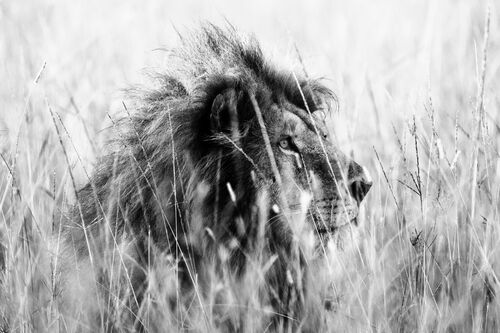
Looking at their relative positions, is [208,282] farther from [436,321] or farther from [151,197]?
[436,321]

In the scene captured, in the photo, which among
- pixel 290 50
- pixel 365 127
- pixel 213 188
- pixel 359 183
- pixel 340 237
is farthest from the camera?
pixel 365 127

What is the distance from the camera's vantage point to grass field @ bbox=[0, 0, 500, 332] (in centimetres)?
263

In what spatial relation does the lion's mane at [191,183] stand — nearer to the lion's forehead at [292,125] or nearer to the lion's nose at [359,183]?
the lion's forehead at [292,125]

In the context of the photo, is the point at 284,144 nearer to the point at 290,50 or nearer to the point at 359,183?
the point at 359,183

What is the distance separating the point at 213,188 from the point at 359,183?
0.60 m

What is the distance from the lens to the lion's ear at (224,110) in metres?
3.03

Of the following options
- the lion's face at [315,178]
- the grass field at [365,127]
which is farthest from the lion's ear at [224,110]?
the grass field at [365,127]

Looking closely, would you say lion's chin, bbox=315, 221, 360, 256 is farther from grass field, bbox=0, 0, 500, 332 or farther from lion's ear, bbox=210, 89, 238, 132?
lion's ear, bbox=210, 89, 238, 132

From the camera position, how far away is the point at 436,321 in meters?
2.57

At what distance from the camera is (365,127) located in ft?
17.5

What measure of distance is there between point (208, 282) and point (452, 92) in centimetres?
350

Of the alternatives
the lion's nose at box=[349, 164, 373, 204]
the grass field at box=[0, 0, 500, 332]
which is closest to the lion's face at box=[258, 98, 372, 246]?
the lion's nose at box=[349, 164, 373, 204]

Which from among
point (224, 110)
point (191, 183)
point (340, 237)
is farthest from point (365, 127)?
point (191, 183)

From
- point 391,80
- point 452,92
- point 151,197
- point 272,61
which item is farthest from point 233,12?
point 151,197
